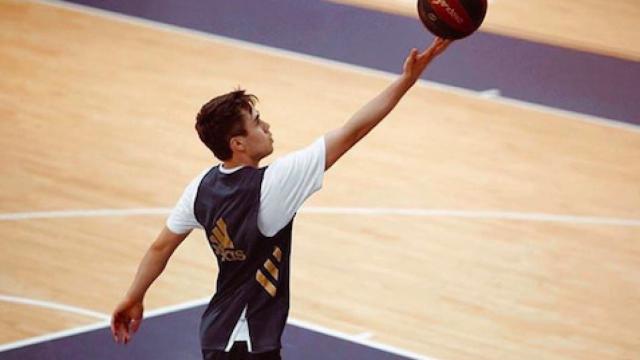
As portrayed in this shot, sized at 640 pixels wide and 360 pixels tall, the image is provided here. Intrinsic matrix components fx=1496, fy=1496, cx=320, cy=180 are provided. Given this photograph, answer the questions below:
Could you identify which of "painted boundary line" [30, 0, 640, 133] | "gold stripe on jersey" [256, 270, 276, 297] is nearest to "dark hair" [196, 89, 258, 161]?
"gold stripe on jersey" [256, 270, 276, 297]

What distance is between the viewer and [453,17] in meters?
5.95

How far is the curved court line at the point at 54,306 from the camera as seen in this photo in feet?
27.6

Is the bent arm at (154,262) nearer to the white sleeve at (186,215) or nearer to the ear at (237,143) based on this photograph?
the white sleeve at (186,215)

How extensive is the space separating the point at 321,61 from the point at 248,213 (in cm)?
770

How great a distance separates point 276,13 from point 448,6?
8534mm

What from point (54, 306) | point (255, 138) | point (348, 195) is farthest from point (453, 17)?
point (348, 195)

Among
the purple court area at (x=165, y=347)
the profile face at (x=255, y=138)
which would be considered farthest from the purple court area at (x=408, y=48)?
the profile face at (x=255, y=138)

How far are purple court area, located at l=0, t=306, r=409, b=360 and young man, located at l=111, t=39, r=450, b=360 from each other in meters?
1.98

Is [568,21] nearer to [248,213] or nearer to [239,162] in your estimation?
[239,162]

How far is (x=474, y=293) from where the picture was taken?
8961 mm

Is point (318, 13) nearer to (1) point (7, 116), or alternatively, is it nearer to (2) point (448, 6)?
(1) point (7, 116)

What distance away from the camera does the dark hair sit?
5.84m

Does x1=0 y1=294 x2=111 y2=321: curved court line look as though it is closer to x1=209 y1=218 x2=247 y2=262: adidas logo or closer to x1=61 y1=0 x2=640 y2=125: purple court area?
x1=209 y1=218 x2=247 y2=262: adidas logo

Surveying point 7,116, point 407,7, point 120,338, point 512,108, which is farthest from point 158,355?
point 407,7
